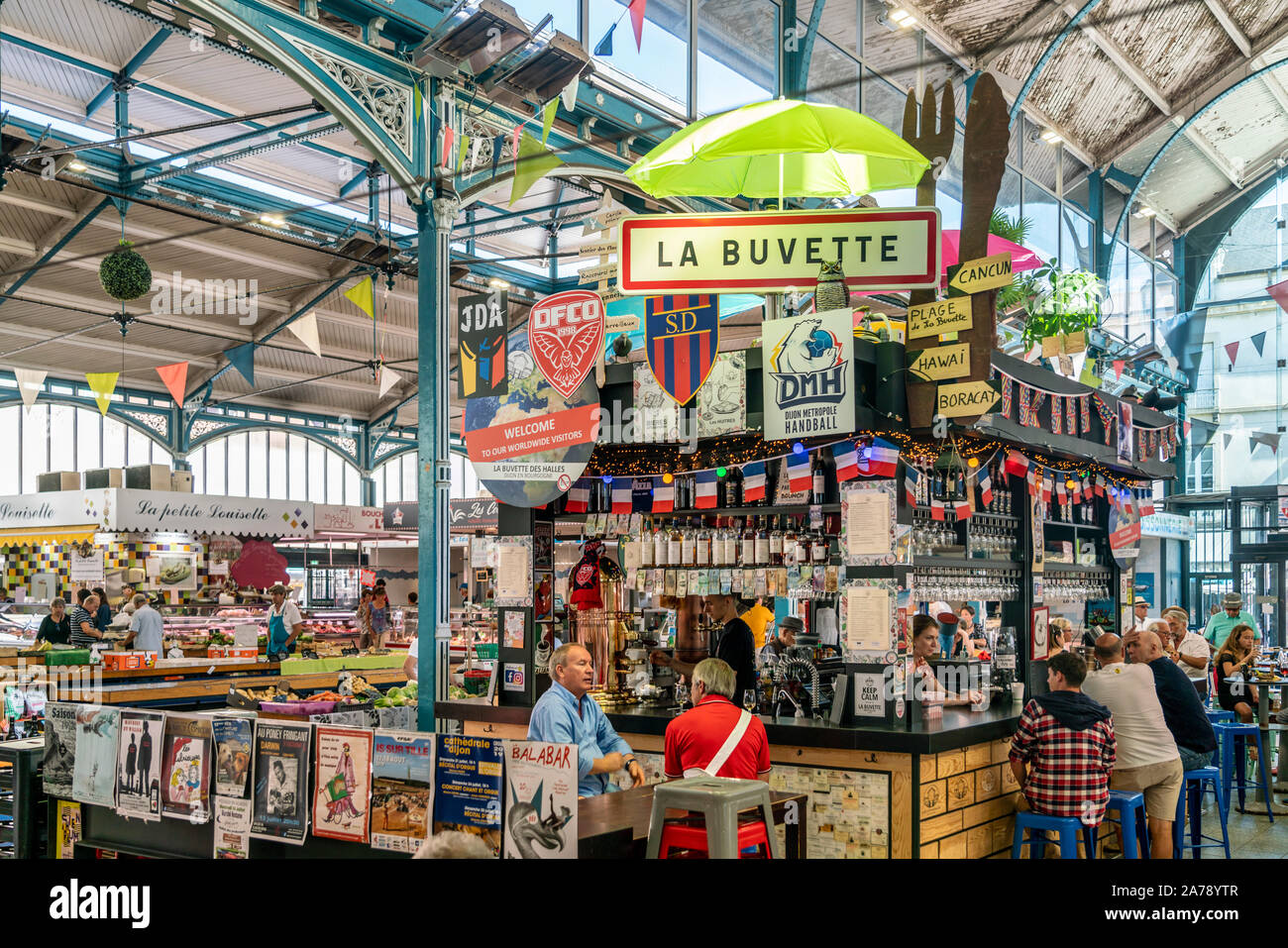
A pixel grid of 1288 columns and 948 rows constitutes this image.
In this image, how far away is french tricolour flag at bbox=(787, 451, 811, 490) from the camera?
688 centimetres

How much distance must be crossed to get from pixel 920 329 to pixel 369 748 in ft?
12.4

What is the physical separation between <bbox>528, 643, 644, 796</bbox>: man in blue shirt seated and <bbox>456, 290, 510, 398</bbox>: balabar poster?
9.68 feet

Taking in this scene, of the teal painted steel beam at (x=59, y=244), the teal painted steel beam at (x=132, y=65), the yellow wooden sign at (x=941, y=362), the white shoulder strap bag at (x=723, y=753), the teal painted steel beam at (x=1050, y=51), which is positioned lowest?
the white shoulder strap bag at (x=723, y=753)

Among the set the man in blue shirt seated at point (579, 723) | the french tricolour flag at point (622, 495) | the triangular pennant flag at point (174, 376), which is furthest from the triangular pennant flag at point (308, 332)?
the man in blue shirt seated at point (579, 723)

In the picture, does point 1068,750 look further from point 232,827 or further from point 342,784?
point 232,827

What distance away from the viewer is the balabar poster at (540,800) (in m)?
3.54

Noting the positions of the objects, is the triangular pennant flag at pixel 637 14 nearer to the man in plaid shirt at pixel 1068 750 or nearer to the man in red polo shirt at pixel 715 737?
the man in red polo shirt at pixel 715 737

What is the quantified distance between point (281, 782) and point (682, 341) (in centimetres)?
334

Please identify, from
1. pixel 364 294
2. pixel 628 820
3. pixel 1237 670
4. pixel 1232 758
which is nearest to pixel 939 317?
pixel 628 820

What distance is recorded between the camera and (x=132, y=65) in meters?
12.5

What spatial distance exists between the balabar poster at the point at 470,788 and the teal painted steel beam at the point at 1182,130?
17771mm

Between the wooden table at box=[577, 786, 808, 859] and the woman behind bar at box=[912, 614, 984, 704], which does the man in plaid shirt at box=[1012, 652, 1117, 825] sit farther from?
the wooden table at box=[577, 786, 808, 859]
